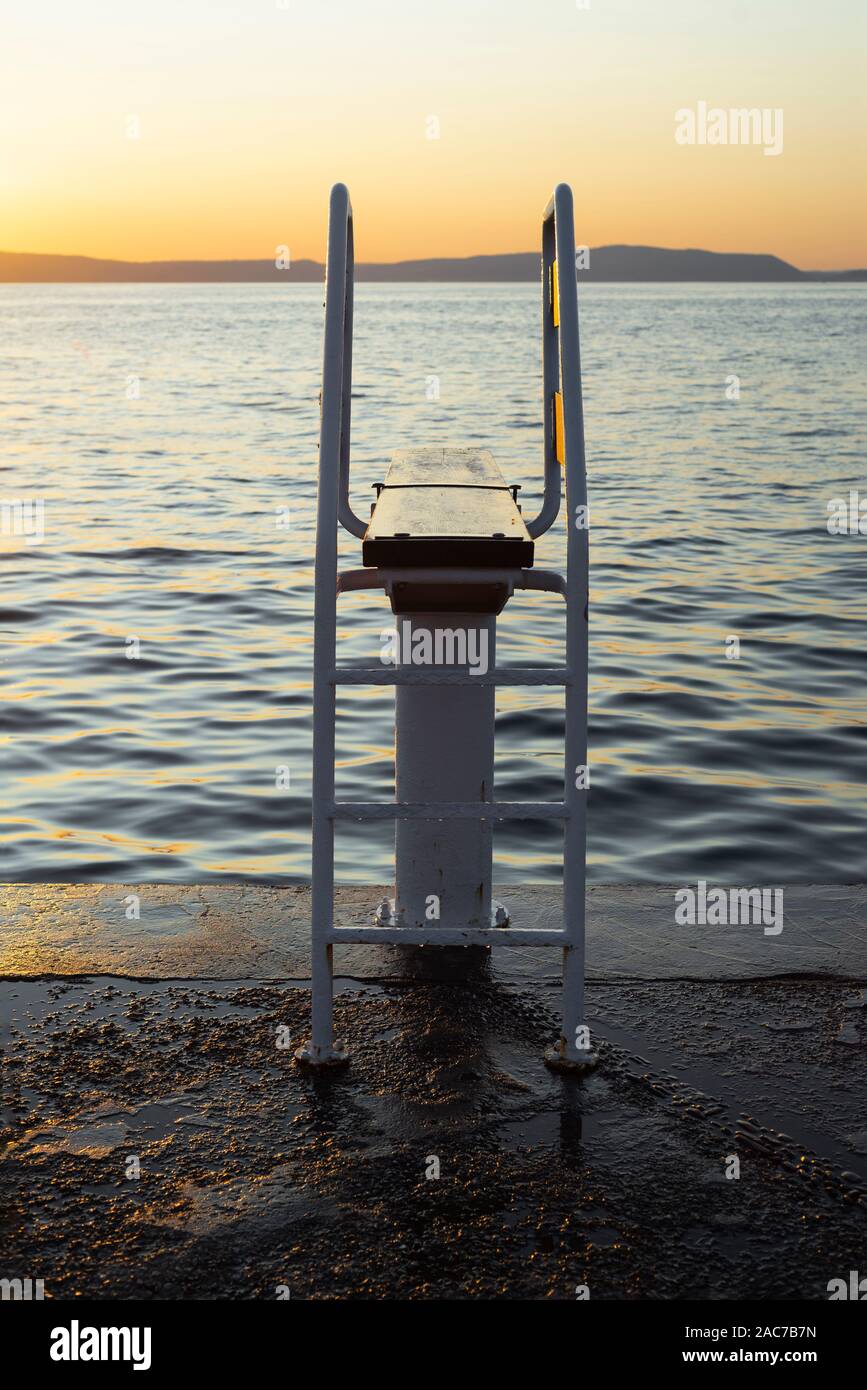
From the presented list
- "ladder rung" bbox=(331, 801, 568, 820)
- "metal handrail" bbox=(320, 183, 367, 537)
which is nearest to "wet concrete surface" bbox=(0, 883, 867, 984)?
"ladder rung" bbox=(331, 801, 568, 820)

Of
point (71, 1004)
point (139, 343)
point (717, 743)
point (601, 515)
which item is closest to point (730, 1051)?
point (71, 1004)

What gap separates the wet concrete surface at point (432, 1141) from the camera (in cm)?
249

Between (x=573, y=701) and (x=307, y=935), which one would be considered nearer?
(x=573, y=701)

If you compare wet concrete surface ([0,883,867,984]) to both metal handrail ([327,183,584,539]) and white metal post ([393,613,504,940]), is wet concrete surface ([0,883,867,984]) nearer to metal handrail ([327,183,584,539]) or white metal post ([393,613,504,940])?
white metal post ([393,613,504,940])

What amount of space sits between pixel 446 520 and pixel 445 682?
0.43m

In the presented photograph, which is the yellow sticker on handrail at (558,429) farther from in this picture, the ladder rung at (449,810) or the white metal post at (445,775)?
the ladder rung at (449,810)

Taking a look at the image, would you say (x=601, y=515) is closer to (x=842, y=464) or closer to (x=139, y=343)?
(x=842, y=464)

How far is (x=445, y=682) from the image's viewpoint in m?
3.15

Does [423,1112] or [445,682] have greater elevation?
[445,682]

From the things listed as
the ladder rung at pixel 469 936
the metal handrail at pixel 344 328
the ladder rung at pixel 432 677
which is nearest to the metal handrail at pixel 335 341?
the metal handrail at pixel 344 328

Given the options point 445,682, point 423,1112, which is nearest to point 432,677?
point 445,682

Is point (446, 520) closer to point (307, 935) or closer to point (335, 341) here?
point (335, 341)

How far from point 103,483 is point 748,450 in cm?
1060

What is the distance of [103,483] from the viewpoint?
19859 millimetres
